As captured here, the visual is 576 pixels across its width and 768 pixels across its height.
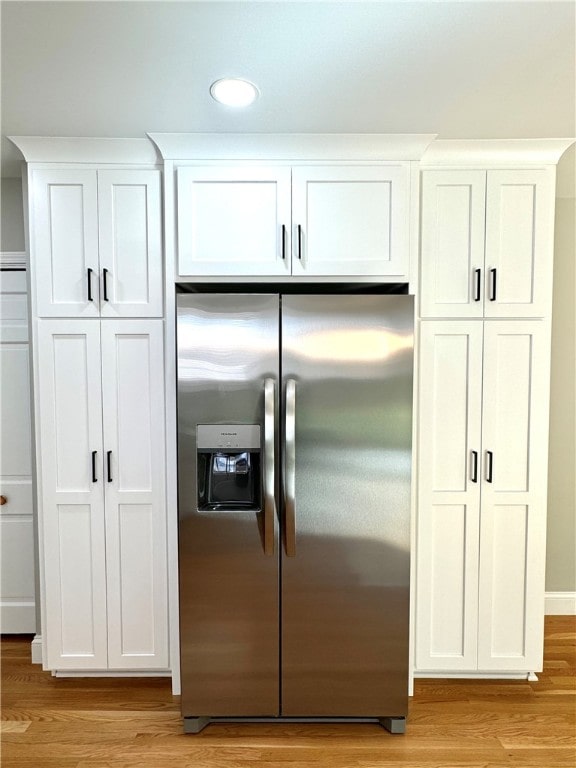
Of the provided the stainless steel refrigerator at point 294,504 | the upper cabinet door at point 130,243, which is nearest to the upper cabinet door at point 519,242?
the stainless steel refrigerator at point 294,504

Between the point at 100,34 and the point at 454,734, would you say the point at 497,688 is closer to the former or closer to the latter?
the point at 454,734

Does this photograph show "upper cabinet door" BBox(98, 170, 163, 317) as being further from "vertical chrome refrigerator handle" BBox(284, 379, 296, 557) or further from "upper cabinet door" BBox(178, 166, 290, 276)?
"vertical chrome refrigerator handle" BBox(284, 379, 296, 557)

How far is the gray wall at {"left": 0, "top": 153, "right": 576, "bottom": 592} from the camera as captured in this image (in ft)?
9.59

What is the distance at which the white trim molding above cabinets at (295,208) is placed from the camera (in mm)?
2189

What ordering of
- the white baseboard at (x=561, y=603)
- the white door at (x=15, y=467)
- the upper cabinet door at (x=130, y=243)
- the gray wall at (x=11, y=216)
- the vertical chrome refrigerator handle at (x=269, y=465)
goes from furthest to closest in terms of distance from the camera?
the white baseboard at (x=561, y=603) → the white door at (x=15, y=467) → the gray wall at (x=11, y=216) → the upper cabinet door at (x=130, y=243) → the vertical chrome refrigerator handle at (x=269, y=465)

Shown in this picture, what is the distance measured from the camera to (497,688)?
243 centimetres

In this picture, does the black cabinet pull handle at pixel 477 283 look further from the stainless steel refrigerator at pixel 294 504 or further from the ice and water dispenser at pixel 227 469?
the ice and water dispenser at pixel 227 469

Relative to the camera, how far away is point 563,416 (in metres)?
2.99

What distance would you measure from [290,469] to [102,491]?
3.10 ft

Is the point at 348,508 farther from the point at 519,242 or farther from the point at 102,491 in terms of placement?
the point at 519,242

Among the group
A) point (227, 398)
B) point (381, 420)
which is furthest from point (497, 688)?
point (227, 398)

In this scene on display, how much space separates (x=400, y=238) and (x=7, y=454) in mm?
2363

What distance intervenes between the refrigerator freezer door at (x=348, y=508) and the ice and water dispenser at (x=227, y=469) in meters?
0.17

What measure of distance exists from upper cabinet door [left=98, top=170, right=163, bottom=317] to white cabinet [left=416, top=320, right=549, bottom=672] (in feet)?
4.12
